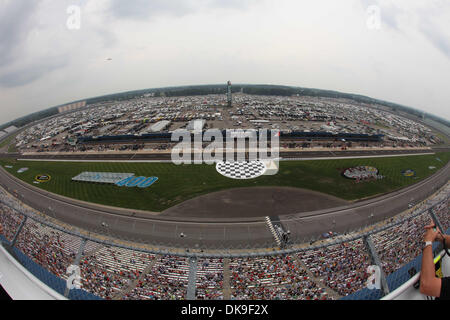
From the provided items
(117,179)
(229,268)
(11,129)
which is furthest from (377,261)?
(11,129)

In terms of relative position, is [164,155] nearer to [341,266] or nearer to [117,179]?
[117,179]

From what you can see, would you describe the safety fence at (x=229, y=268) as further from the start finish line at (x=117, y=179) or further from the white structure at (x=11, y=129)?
the white structure at (x=11, y=129)

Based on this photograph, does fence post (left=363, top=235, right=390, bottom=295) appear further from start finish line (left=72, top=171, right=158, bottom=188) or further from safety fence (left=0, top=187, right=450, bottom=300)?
start finish line (left=72, top=171, right=158, bottom=188)

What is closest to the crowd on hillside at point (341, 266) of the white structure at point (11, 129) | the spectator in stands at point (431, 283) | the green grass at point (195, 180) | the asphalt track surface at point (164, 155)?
the green grass at point (195, 180)

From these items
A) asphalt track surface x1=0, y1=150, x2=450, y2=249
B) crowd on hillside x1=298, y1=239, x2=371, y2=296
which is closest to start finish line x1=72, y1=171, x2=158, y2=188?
asphalt track surface x1=0, y1=150, x2=450, y2=249
